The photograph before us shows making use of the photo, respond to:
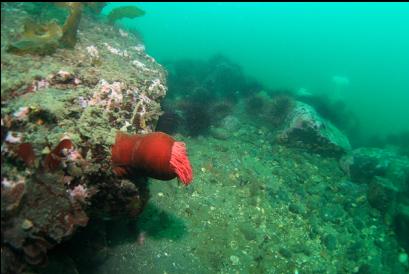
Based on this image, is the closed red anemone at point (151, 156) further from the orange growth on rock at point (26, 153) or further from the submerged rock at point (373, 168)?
the submerged rock at point (373, 168)

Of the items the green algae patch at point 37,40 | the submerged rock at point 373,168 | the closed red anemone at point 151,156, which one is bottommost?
the submerged rock at point 373,168

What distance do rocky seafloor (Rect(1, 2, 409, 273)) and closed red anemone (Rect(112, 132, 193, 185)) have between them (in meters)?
0.14

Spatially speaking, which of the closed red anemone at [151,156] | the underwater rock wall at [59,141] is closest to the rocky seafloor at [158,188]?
the underwater rock wall at [59,141]

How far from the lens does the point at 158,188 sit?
254 inches

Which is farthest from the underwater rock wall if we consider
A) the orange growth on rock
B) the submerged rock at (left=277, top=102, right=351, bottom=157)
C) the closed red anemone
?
the submerged rock at (left=277, top=102, right=351, bottom=157)

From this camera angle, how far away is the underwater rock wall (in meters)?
2.91

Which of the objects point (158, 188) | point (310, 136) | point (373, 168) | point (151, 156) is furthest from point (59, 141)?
point (373, 168)

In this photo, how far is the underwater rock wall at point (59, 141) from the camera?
9.53 feet

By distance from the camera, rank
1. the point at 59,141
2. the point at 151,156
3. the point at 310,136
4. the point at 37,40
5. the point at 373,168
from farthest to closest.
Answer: the point at 310,136, the point at 373,168, the point at 37,40, the point at 151,156, the point at 59,141

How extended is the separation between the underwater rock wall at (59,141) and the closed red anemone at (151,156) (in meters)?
0.14

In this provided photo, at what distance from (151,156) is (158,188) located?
3090mm

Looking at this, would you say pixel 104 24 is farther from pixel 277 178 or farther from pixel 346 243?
pixel 346 243

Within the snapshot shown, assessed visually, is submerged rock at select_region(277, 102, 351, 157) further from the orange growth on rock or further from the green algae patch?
the orange growth on rock

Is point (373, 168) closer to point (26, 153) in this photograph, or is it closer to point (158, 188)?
point (158, 188)
